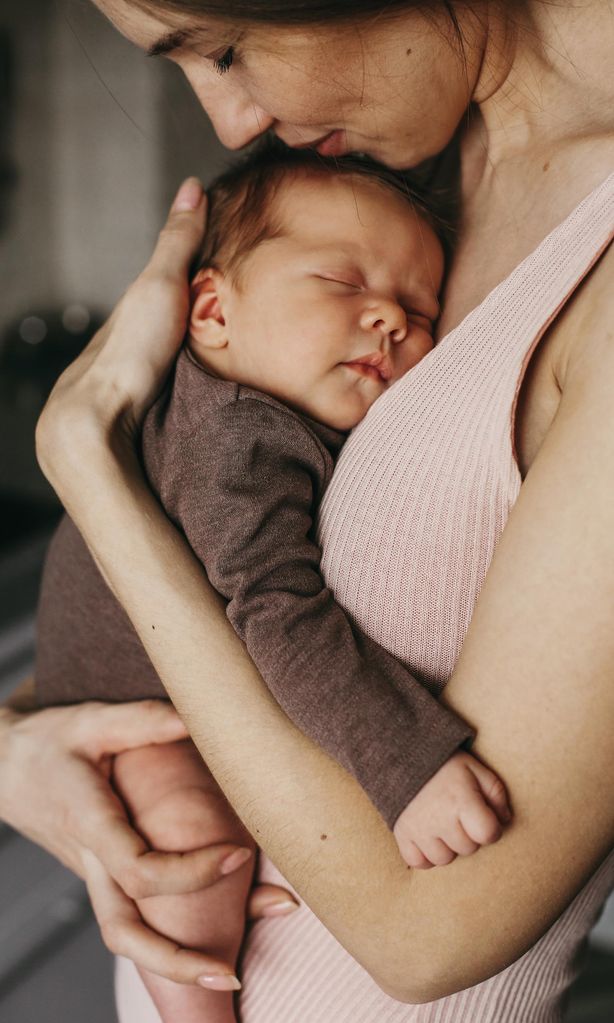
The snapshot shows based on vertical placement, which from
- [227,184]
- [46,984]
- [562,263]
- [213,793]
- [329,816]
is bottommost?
[46,984]

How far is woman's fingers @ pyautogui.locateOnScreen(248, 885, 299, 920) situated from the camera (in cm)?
89

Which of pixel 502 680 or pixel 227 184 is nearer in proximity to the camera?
pixel 502 680

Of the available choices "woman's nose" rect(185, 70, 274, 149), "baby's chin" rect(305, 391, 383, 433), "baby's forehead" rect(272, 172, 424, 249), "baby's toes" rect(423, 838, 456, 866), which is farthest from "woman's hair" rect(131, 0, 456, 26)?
"baby's toes" rect(423, 838, 456, 866)

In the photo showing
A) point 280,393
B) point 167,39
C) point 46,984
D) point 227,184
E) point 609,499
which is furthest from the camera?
point 46,984

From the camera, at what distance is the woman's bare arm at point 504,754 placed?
59 cm

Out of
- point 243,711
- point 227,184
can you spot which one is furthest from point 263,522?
point 227,184

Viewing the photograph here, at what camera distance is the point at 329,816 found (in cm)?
68

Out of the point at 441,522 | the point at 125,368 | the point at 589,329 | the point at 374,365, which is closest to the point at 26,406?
the point at 125,368

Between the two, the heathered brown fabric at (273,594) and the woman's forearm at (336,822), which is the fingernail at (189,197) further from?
the woman's forearm at (336,822)

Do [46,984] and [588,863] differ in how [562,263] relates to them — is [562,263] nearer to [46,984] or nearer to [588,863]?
[588,863]

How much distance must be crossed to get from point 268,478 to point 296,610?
0.15m

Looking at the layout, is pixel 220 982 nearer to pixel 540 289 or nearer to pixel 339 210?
pixel 540 289

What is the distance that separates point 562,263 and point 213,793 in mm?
662

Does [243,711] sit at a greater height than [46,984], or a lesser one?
greater
